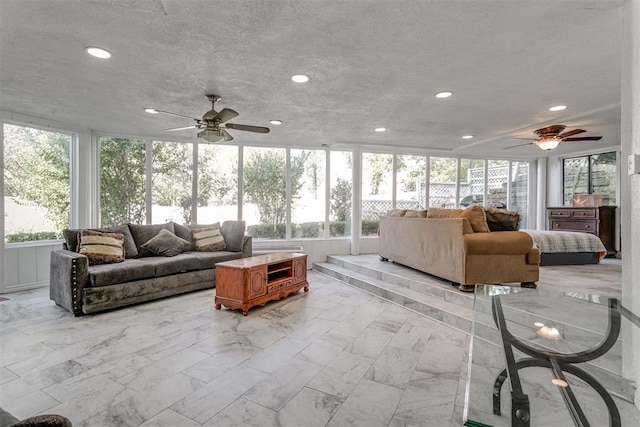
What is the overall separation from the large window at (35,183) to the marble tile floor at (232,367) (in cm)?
136

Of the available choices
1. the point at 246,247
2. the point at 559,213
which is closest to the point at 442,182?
the point at 559,213

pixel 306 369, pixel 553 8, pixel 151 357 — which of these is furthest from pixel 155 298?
pixel 553 8

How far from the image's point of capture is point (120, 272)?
12.6 feet

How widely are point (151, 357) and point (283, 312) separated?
1523 mm

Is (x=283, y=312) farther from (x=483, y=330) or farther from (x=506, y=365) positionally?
(x=506, y=365)

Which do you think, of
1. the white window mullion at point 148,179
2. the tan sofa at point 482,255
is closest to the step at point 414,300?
the tan sofa at point 482,255

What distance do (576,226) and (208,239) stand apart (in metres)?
7.33

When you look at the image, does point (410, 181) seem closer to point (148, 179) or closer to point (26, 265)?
point (148, 179)

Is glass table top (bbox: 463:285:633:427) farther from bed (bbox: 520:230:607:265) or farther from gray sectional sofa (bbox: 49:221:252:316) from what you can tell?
bed (bbox: 520:230:607:265)

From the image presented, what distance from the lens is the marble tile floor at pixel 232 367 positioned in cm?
192

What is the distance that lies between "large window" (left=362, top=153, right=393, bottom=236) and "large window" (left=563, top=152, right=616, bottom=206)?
173 inches

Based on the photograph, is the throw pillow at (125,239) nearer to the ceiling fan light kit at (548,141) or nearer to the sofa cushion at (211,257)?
the sofa cushion at (211,257)

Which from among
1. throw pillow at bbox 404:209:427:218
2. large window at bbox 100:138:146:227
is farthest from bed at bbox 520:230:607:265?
large window at bbox 100:138:146:227

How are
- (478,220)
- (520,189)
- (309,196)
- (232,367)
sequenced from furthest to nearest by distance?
1. (520,189)
2. (309,196)
3. (478,220)
4. (232,367)
